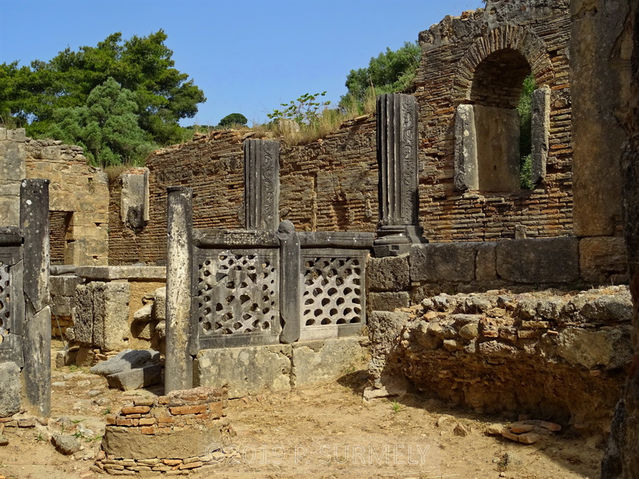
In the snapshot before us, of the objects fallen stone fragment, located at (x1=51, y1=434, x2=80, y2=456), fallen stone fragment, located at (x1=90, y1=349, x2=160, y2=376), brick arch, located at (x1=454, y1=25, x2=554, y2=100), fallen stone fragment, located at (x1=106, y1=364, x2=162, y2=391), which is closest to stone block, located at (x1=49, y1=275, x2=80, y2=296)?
fallen stone fragment, located at (x1=90, y1=349, x2=160, y2=376)

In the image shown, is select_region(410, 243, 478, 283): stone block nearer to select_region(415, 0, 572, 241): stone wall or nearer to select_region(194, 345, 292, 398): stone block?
select_region(194, 345, 292, 398): stone block

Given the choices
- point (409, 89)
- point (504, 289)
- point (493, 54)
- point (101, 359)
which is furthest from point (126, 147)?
point (504, 289)

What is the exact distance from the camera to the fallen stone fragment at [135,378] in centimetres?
775

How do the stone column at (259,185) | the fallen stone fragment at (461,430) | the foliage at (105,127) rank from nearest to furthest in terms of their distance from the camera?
the fallen stone fragment at (461,430) < the stone column at (259,185) < the foliage at (105,127)

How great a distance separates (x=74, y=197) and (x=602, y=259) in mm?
16577

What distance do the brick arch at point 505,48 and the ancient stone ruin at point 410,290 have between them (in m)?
0.04

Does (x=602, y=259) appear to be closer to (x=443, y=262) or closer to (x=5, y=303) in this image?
(x=443, y=262)

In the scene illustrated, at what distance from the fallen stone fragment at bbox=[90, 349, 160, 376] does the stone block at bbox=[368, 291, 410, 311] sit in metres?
2.55

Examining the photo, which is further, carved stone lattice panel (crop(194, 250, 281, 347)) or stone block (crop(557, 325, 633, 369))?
carved stone lattice panel (crop(194, 250, 281, 347))

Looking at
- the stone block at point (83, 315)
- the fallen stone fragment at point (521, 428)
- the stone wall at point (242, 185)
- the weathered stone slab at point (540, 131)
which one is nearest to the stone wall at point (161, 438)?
the fallen stone fragment at point (521, 428)

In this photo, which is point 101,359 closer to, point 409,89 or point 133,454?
point 133,454

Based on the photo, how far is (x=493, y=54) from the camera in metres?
13.0

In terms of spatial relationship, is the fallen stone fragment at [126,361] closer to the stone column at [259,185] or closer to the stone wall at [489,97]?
the stone column at [259,185]

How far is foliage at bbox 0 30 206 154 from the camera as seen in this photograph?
31891 mm
